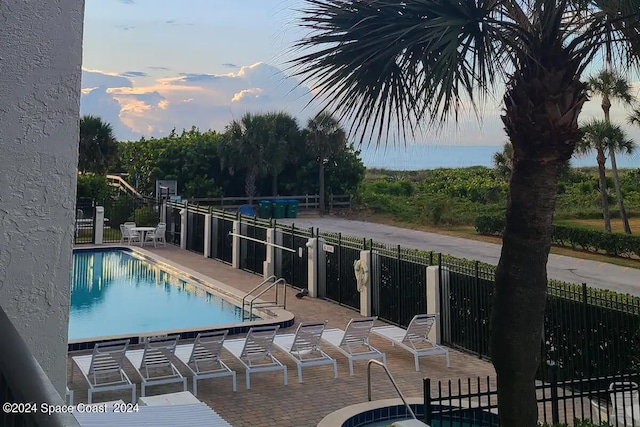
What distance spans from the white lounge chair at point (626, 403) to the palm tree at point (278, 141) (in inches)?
1213

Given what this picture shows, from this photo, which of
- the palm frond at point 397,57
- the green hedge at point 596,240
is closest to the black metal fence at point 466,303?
the palm frond at point 397,57

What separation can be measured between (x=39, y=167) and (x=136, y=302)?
585 inches

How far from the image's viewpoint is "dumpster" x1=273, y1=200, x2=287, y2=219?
35500 mm

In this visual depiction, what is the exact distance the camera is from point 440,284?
436 inches

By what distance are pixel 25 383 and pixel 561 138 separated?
14.0 feet

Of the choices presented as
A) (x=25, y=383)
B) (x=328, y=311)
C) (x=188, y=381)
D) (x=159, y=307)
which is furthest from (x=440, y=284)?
(x=25, y=383)

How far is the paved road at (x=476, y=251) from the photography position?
17359 mm

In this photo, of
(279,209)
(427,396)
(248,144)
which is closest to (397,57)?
(427,396)

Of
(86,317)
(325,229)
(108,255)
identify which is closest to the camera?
(86,317)

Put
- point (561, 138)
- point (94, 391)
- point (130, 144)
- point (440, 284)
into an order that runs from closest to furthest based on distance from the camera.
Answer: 1. point (561, 138)
2. point (94, 391)
3. point (440, 284)
4. point (130, 144)

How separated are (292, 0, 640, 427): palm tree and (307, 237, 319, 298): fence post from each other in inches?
404

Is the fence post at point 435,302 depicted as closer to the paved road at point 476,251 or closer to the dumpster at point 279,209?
the paved road at point 476,251

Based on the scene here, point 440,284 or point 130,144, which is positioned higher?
point 130,144

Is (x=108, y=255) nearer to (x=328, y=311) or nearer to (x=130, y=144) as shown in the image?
(x=328, y=311)
